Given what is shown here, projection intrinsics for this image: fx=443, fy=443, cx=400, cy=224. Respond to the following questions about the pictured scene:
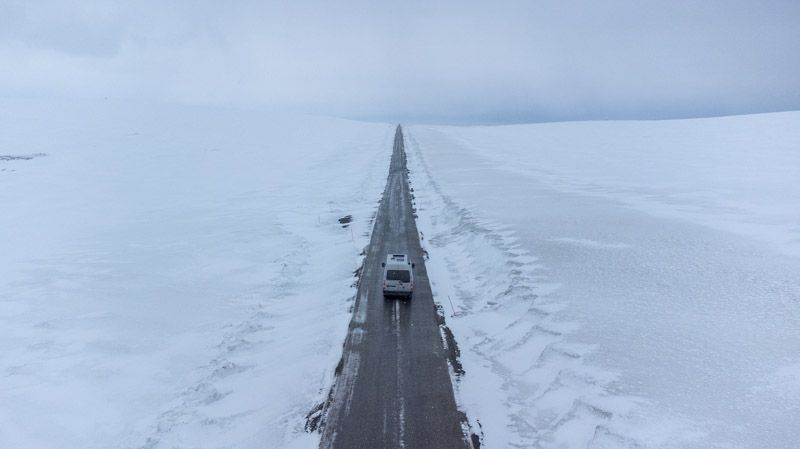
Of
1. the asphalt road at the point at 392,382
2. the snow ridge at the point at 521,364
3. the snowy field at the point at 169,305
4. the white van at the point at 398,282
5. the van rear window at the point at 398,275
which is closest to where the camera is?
the asphalt road at the point at 392,382

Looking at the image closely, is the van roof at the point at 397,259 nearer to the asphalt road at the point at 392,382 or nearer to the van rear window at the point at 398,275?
the van rear window at the point at 398,275

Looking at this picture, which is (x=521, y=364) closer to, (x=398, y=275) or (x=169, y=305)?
(x=398, y=275)

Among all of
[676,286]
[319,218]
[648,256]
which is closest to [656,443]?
[676,286]

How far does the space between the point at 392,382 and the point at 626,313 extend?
8983 mm

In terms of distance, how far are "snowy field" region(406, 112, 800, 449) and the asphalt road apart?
891mm

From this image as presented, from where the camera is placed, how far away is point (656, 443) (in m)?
10.4

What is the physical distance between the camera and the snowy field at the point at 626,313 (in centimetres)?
1132

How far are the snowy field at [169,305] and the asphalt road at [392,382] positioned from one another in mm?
789

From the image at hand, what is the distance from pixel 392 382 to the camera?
43.9 ft

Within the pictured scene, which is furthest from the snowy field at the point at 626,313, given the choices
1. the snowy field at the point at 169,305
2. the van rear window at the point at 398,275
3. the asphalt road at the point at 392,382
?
the snowy field at the point at 169,305

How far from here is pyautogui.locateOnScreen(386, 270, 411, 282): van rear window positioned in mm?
19109

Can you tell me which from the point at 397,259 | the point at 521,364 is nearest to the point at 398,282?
the point at 397,259

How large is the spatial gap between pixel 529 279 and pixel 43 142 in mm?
79838

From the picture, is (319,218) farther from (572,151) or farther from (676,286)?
(572,151)
